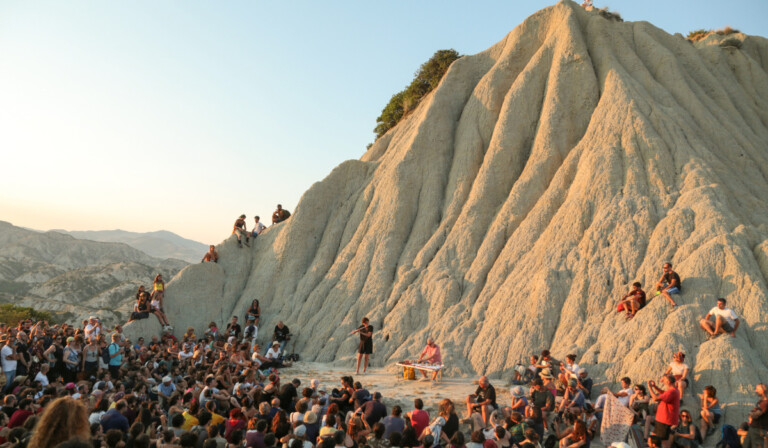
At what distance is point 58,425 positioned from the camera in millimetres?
4797

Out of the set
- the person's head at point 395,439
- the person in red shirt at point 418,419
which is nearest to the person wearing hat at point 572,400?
the person in red shirt at point 418,419

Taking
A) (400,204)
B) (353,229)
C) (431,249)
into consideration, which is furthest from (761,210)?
(353,229)

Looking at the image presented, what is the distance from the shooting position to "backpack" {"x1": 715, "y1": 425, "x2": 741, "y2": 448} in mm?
10094

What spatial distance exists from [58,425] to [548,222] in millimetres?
16463

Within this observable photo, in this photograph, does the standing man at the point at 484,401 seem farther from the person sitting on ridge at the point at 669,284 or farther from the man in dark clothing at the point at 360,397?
the person sitting on ridge at the point at 669,284

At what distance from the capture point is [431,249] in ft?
68.2

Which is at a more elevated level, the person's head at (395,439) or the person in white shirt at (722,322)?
the person in white shirt at (722,322)

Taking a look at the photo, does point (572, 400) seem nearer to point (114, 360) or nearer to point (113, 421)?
point (113, 421)

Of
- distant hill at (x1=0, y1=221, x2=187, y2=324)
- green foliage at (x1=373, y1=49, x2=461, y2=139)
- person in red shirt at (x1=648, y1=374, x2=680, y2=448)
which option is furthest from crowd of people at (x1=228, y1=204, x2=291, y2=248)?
distant hill at (x1=0, y1=221, x2=187, y2=324)

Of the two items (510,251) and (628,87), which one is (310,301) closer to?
(510,251)

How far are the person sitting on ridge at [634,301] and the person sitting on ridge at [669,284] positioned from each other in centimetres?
45

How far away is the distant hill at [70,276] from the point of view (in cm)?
5366

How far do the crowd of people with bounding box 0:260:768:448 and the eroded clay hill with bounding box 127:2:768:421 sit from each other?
108 centimetres

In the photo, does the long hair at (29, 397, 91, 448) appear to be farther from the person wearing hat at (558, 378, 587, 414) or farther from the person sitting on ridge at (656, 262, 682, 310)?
the person sitting on ridge at (656, 262, 682, 310)
